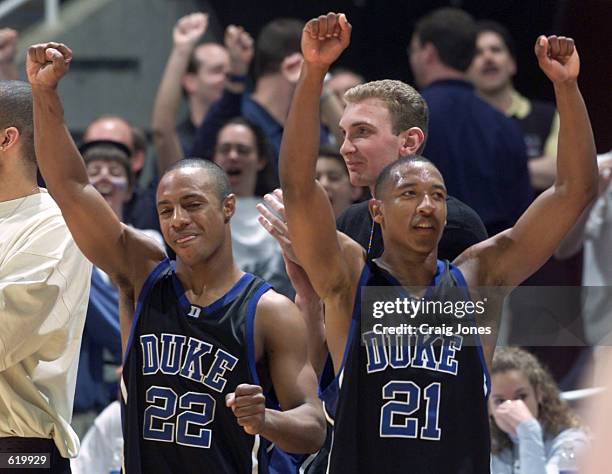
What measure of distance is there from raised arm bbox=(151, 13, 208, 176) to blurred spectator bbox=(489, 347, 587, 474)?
2.47m

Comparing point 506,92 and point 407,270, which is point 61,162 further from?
point 506,92

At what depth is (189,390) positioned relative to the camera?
3.88 meters

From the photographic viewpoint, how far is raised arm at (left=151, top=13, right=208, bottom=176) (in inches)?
271

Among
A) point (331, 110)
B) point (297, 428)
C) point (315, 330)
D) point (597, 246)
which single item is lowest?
point (297, 428)

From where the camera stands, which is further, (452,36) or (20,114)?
(452,36)

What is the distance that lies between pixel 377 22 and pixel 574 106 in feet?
13.6

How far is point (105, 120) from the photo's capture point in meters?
7.15

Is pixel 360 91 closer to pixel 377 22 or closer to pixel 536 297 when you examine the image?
pixel 536 297

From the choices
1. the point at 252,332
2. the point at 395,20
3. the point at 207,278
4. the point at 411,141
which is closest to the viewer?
the point at 252,332

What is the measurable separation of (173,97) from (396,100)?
2.94 metres

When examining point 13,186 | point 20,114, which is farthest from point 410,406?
point 20,114

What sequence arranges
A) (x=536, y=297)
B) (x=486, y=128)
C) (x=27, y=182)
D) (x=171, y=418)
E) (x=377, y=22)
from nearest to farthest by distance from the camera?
(x=171, y=418) < (x=27, y=182) < (x=536, y=297) < (x=486, y=128) < (x=377, y=22)

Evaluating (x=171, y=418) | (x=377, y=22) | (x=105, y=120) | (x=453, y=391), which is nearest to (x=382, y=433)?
(x=453, y=391)

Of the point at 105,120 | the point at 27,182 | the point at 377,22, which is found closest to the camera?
the point at 27,182
